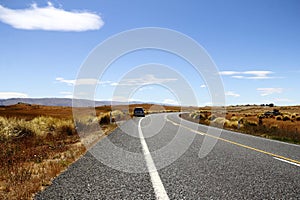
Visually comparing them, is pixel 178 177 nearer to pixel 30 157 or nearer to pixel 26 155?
pixel 30 157

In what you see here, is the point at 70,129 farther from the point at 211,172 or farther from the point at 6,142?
the point at 211,172

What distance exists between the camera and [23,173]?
262 inches

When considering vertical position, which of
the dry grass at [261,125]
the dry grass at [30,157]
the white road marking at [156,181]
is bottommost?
the dry grass at [30,157]

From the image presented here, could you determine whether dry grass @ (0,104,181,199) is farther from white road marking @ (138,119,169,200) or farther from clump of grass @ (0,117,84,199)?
white road marking @ (138,119,169,200)

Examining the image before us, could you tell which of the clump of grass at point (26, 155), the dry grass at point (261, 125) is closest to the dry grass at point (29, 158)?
the clump of grass at point (26, 155)

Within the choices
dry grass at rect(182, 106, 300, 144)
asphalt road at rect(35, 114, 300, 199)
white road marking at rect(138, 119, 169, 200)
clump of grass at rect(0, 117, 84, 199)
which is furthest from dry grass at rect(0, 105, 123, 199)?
dry grass at rect(182, 106, 300, 144)

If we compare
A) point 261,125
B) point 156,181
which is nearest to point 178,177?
point 156,181

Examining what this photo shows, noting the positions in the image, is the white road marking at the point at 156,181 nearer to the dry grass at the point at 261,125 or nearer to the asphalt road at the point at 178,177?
the asphalt road at the point at 178,177

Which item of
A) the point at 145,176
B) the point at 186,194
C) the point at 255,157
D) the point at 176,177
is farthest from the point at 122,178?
the point at 255,157

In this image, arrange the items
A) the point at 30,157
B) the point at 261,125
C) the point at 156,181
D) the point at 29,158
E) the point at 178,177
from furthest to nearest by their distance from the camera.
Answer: the point at 261,125 → the point at 30,157 → the point at 29,158 → the point at 178,177 → the point at 156,181

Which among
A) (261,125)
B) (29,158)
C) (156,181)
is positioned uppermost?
(261,125)

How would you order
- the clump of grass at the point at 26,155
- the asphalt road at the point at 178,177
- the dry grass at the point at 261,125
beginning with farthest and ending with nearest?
the dry grass at the point at 261,125 < the clump of grass at the point at 26,155 < the asphalt road at the point at 178,177

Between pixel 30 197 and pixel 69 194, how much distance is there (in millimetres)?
622

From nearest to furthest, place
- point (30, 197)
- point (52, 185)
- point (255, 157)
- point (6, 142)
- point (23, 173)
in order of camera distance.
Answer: point (30, 197) → point (52, 185) → point (23, 173) → point (255, 157) → point (6, 142)
